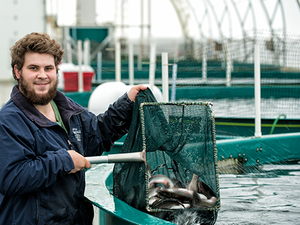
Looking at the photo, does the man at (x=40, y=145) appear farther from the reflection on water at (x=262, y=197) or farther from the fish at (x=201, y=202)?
the reflection on water at (x=262, y=197)

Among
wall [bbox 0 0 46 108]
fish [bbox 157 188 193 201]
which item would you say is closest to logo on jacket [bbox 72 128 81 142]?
fish [bbox 157 188 193 201]

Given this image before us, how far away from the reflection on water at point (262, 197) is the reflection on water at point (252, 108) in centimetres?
286

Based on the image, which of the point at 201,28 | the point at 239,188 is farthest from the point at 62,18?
the point at 239,188

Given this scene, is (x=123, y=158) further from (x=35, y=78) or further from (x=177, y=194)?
(x=35, y=78)

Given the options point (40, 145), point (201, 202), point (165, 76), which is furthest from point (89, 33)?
point (40, 145)

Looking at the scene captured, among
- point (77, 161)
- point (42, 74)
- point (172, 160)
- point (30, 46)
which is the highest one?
point (30, 46)

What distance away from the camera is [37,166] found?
6.44 ft

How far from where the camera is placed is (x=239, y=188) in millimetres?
4141

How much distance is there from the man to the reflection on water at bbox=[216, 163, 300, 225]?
59.6 inches

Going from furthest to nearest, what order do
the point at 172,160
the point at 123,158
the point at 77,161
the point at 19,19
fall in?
the point at 19,19 < the point at 172,160 < the point at 123,158 < the point at 77,161

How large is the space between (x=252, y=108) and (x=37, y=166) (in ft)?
26.8

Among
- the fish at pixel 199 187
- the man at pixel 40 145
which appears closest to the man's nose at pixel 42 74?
the man at pixel 40 145

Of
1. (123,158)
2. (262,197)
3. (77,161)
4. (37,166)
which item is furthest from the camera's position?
(262,197)

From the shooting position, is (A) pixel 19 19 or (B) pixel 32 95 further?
(A) pixel 19 19
